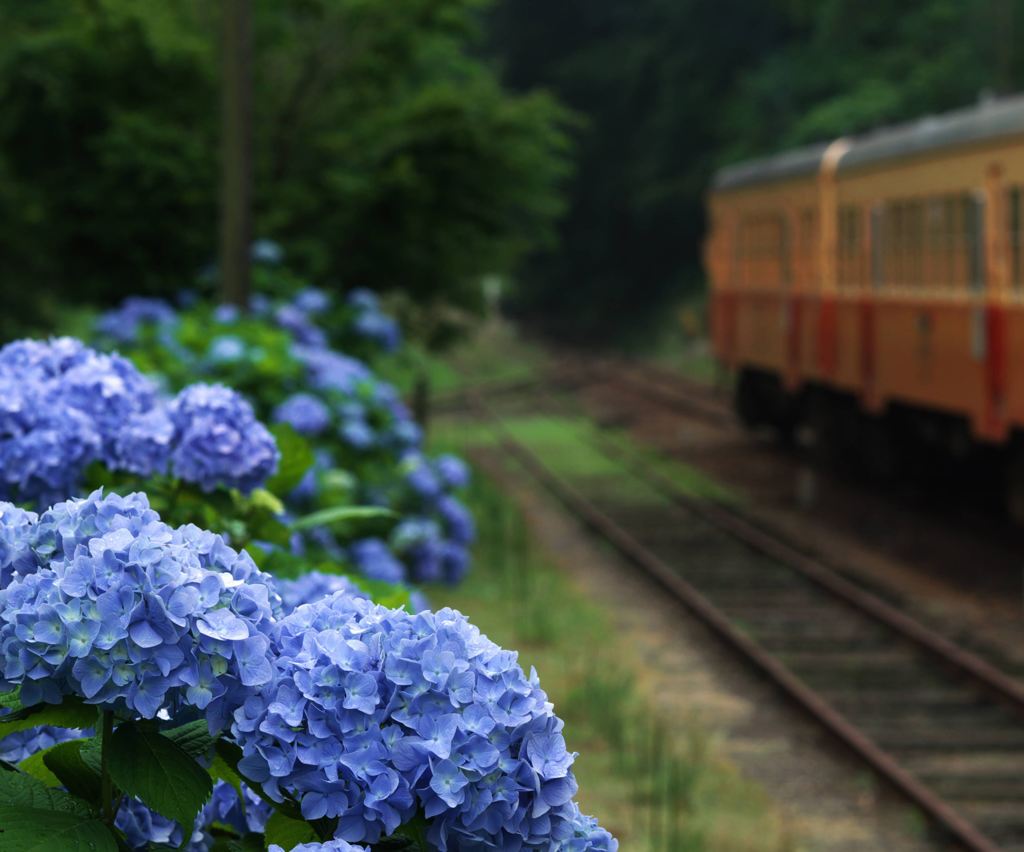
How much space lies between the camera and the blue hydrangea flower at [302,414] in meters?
9.57

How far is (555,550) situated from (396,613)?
13.4 m

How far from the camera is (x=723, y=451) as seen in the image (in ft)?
77.5

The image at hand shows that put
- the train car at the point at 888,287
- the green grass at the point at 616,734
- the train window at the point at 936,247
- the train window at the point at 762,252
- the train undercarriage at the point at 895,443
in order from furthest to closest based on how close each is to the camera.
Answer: the train window at the point at 762,252
the train undercarriage at the point at 895,443
the train window at the point at 936,247
the train car at the point at 888,287
the green grass at the point at 616,734

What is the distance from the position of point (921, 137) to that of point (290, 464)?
12.4 meters

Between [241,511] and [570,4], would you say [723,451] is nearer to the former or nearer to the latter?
[241,511]

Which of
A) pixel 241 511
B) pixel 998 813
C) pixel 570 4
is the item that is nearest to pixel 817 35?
pixel 570 4

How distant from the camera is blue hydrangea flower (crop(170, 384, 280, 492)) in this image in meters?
4.22

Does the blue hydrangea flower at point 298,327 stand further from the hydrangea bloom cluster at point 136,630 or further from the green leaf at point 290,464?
the hydrangea bloom cluster at point 136,630

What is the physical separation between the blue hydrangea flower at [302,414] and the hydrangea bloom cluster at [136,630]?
23.0 feet

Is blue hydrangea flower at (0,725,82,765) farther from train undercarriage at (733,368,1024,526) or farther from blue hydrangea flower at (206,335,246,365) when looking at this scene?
train undercarriage at (733,368,1024,526)

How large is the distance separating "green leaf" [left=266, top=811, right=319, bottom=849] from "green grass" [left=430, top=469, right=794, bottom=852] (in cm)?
457

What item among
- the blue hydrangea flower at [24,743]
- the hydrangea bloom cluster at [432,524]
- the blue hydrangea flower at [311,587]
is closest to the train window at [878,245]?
the hydrangea bloom cluster at [432,524]

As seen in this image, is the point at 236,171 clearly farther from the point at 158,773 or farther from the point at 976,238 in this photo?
the point at 158,773

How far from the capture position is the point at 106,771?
8.30 ft
